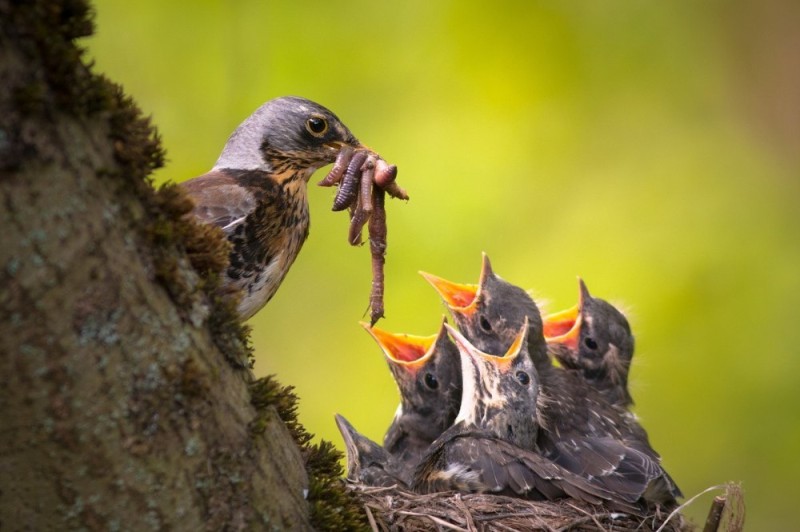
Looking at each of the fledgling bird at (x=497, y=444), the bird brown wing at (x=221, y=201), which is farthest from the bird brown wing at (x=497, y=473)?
the bird brown wing at (x=221, y=201)

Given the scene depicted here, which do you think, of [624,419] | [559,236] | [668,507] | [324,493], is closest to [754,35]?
[559,236]

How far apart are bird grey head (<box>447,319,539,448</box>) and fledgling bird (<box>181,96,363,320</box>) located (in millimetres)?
1214

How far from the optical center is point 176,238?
211 cm

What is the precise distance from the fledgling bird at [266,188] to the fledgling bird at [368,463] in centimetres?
111

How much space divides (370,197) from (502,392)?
146 cm

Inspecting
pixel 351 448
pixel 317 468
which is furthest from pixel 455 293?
pixel 317 468

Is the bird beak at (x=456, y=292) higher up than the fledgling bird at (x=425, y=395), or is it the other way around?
the bird beak at (x=456, y=292)

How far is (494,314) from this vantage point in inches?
216

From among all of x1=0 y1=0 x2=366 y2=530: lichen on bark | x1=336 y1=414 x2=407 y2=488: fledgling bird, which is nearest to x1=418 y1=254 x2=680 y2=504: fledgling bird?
x1=336 y1=414 x2=407 y2=488: fledgling bird

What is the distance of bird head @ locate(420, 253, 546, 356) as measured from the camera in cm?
536

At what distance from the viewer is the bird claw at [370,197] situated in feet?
12.6

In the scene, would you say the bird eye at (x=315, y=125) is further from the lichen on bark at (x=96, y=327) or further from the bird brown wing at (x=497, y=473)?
the lichen on bark at (x=96, y=327)

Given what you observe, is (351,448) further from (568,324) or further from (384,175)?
(568,324)

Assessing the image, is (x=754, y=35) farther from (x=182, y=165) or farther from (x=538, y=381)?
(x=182, y=165)
